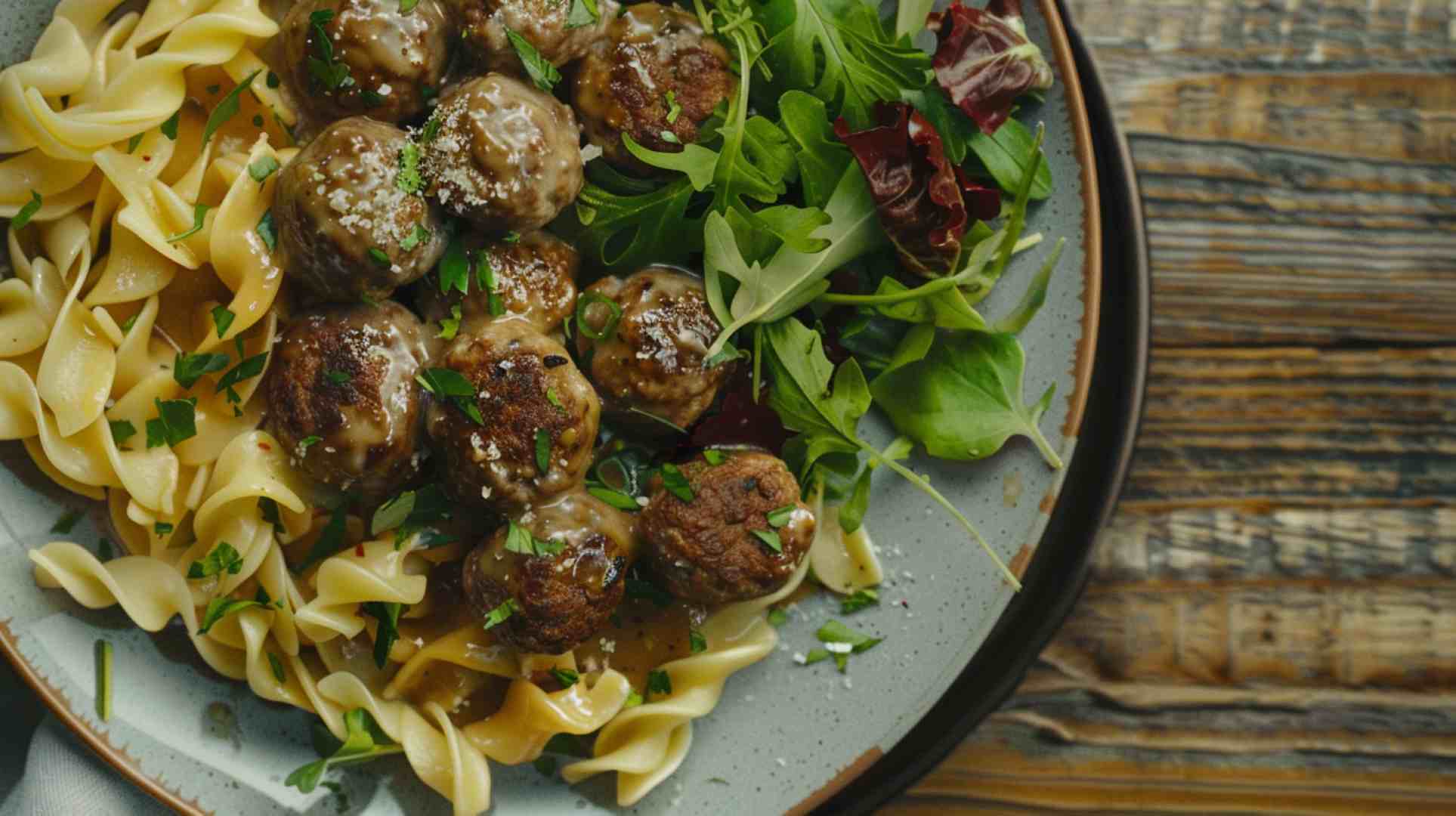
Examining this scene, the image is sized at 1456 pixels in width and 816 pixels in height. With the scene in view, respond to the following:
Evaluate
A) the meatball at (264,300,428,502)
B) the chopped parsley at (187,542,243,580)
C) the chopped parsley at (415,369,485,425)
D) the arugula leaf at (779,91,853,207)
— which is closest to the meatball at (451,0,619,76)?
the arugula leaf at (779,91,853,207)

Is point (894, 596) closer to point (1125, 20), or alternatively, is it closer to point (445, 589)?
point (445, 589)

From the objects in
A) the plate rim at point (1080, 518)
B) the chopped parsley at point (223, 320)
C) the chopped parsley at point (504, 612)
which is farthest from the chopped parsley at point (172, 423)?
the plate rim at point (1080, 518)

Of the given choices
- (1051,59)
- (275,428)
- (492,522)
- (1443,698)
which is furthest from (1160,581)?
(275,428)

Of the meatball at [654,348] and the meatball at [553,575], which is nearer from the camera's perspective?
the meatball at [553,575]

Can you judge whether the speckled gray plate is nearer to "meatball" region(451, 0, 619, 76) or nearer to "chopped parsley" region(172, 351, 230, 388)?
"chopped parsley" region(172, 351, 230, 388)

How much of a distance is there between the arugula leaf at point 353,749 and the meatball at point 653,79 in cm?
197

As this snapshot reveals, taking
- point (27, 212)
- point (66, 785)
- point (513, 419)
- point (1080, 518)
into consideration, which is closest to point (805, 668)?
point (1080, 518)

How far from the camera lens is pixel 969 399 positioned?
349 cm

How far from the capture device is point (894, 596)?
362cm

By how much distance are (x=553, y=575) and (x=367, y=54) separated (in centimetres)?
159

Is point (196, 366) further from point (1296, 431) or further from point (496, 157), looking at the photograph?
point (1296, 431)

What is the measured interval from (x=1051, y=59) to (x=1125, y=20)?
100cm

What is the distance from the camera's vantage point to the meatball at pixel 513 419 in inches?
125

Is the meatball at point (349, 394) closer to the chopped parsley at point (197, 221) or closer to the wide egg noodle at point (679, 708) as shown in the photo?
the chopped parsley at point (197, 221)
